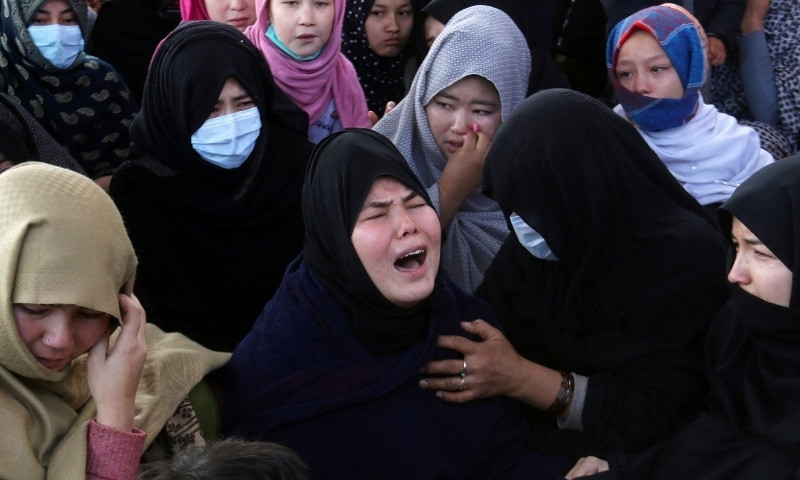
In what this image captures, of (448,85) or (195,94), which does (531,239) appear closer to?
(448,85)

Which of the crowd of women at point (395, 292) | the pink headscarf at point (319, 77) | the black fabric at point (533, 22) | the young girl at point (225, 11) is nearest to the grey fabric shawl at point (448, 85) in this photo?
the crowd of women at point (395, 292)

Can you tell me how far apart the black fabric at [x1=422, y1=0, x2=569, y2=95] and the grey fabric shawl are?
16 cm

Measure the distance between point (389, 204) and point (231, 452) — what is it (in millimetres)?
792

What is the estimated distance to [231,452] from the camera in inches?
77.4

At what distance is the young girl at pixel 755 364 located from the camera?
2.24m

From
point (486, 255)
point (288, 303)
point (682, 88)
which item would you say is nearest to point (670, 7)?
point (682, 88)

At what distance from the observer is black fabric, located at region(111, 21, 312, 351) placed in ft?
10.6

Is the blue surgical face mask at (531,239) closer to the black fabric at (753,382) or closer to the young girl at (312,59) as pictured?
the black fabric at (753,382)

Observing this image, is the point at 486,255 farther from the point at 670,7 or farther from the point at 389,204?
the point at 670,7

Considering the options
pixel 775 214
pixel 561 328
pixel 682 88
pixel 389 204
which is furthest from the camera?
pixel 682 88

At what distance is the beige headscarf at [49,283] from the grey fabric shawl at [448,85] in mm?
1352

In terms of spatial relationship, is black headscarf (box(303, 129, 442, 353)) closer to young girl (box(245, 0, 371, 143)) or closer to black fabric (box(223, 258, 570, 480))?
black fabric (box(223, 258, 570, 480))

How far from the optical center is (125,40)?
466 centimetres

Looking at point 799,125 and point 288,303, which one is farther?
point 799,125
